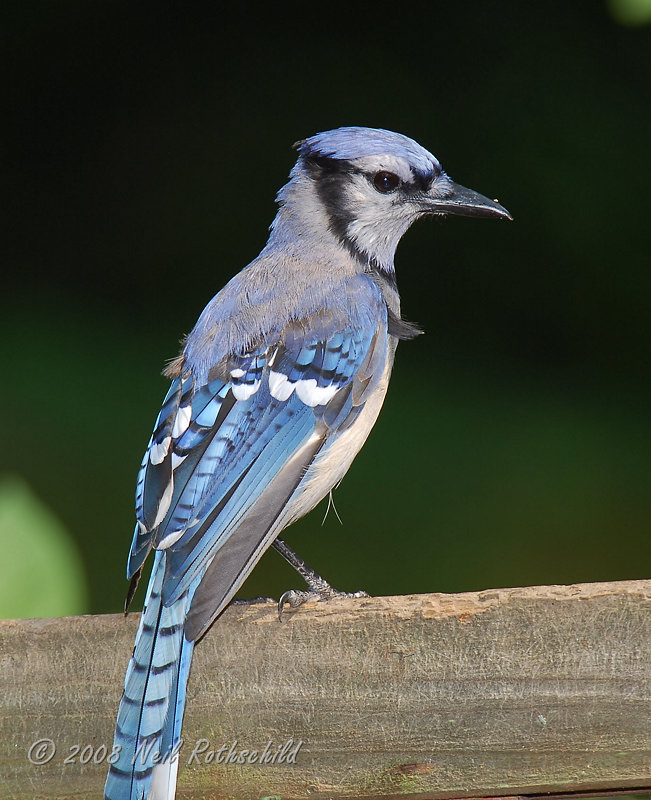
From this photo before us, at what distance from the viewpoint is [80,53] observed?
9.47ft

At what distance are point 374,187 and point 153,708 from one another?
3.87 ft

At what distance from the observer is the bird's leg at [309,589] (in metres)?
1.60

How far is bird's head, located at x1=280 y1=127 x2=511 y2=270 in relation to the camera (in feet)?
6.88

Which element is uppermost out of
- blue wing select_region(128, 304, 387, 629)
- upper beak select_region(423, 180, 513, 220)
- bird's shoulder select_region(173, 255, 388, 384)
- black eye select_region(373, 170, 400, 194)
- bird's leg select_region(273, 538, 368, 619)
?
black eye select_region(373, 170, 400, 194)

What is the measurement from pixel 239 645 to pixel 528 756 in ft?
1.39

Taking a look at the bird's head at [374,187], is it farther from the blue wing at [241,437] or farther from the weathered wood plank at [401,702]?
the weathered wood plank at [401,702]

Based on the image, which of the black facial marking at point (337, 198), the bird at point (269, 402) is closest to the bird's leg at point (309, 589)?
the bird at point (269, 402)

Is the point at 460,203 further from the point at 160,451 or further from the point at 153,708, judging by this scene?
the point at 153,708

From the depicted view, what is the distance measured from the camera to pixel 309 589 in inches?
79.2

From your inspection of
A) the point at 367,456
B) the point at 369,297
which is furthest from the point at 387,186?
the point at 367,456

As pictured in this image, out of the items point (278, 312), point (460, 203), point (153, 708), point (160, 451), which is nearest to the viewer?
point (153, 708)

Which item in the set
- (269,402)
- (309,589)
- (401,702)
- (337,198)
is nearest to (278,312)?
(269,402)

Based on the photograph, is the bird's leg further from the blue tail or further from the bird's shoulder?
A: the bird's shoulder

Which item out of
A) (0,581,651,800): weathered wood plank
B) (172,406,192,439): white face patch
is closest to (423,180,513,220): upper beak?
(172,406,192,439): white face patch
